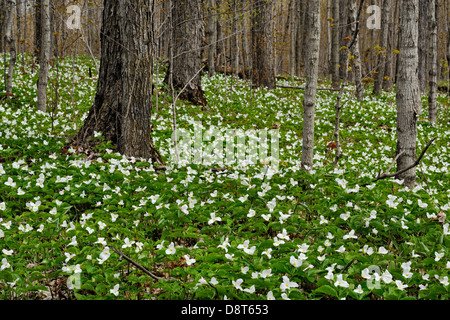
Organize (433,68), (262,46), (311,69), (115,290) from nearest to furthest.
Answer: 1. (115,290)
2. (311,69)
3. (433,68)
4. (262,46)

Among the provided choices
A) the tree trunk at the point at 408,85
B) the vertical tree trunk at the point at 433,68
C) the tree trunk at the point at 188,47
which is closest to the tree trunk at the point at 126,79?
the tree trunk at the point at 408,85

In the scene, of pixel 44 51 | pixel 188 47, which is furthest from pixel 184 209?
pixel 188 47

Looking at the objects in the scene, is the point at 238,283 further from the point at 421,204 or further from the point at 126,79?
the point at 126,79

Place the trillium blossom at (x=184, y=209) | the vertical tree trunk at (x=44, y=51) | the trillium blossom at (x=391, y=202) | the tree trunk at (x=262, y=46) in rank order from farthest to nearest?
1. the tree trunk at (x=262, y=46)
2. the vertical tree trunk at (x=44, y=51)
3. the trillium blossom at (x=391, y=202)
4. the trillium blossom at (x=184, y=209)

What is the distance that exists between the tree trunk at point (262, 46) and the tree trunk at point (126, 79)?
8.38 metres

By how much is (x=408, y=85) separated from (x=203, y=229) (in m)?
3.31

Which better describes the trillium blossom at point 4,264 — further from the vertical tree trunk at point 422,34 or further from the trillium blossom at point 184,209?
the vertical tree trunk at point 422,34

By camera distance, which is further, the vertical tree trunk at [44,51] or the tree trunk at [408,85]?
the vertical tree trunk at [44,51]

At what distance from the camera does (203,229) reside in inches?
129

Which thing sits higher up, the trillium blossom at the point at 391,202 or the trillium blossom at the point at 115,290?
the trillium blossom at the point at 391,202

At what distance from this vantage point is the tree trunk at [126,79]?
192 inches

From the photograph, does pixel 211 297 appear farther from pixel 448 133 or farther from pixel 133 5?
pixel 448 133

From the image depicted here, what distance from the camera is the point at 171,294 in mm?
2365

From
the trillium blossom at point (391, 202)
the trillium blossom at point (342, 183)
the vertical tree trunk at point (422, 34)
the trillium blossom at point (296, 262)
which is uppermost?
the vertical tree trunk at point (422, 34)
